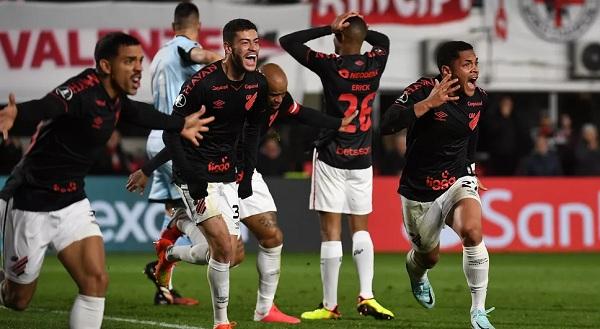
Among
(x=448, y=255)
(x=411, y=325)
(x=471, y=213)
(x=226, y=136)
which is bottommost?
(x=448, y=255)

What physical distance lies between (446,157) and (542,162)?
10201 millimetres

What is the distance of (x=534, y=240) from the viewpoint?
18625 mm

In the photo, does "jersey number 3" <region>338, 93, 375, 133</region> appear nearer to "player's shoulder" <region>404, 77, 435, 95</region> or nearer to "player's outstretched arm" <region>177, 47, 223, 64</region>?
"player's shoulder" <region>404, 77, 435, 95</region>

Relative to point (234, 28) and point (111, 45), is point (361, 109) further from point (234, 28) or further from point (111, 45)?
point (111, 45)

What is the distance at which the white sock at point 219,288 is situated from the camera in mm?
9500

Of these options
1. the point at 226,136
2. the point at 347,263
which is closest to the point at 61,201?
the point at 226,136

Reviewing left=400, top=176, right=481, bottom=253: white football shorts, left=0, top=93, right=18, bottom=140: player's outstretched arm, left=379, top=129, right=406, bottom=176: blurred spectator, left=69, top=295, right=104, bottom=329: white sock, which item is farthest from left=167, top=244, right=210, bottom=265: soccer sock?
left=379, top=129, right=406, bottom=176: blurred spectator

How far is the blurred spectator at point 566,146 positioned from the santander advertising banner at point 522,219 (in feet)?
7.49

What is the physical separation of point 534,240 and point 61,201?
11546mm

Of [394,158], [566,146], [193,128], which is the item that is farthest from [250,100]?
[566,146]

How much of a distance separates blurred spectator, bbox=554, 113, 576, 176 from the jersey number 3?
10.3 metres

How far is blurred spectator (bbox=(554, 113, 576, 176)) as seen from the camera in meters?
21.0

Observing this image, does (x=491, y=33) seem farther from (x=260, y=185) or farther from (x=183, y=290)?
(x=260, y=185)

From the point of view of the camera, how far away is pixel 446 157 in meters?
10.2
